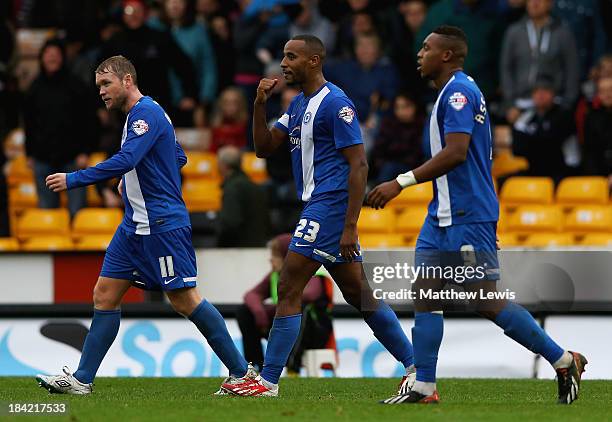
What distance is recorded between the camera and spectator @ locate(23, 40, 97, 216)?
52.1 feet

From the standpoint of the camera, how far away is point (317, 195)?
330 inches

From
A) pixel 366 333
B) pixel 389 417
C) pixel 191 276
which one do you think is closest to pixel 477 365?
pixel 366 333

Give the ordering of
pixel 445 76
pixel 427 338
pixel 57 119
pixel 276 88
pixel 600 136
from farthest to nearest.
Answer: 1. pixel 276 88
2. pixel 57 119
3. pixel 600 136
4. pixel 445 76
5. pixel 427 338

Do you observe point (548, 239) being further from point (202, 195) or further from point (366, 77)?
point (202, 195)

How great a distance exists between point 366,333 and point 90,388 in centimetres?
383

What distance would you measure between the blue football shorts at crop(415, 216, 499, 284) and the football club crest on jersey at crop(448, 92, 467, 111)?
681 millimetres

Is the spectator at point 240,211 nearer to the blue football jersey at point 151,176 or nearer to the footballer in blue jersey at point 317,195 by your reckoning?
the blue football jersey at point 151,176

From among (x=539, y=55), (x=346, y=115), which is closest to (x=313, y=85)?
(x=346, y=115)

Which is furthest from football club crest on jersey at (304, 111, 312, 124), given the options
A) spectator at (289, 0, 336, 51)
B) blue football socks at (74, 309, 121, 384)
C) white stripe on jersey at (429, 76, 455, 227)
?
spectator at (289, 0, 336, 51)

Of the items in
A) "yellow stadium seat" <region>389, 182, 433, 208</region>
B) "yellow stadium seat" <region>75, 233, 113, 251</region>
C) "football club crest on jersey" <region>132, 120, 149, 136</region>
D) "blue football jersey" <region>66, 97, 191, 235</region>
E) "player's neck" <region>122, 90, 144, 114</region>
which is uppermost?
"player's neck" <region>122, 90, 144, 114</region>

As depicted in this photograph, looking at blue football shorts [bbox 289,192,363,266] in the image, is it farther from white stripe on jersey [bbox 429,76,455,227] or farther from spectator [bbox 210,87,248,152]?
spectator [bbox 210,87,248,152]

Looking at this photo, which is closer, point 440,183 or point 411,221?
point 440,183

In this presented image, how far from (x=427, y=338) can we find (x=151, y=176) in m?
2.14

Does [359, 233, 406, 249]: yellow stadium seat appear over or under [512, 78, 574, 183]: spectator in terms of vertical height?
under
